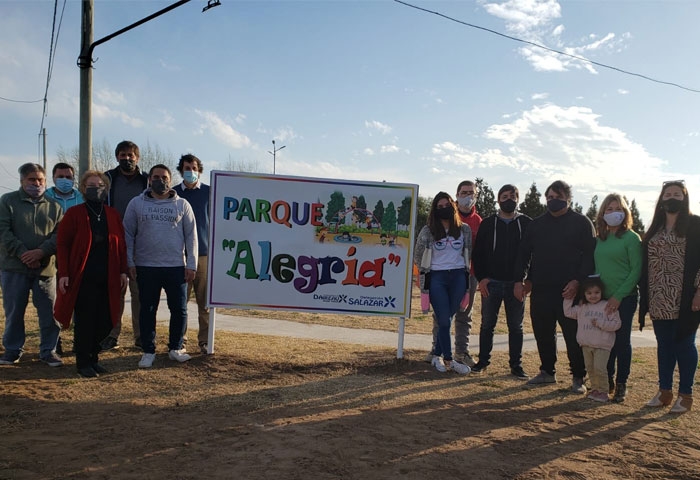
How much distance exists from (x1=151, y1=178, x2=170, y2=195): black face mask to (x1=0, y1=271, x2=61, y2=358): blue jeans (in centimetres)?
154

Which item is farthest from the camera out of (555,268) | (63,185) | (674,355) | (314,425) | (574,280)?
(63,185)

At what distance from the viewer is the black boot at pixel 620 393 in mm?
5113

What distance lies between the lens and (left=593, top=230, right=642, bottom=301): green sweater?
197 inches

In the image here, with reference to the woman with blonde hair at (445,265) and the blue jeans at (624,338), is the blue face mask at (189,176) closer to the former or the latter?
the woman with blonde hair at (445,265)

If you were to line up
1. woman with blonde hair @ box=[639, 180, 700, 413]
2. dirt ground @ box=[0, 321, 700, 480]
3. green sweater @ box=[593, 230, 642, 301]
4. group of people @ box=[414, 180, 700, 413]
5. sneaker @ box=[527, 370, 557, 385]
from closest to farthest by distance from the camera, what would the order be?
dirt ground @ box=[0, 321, 700, 480] → woman with blonde hair @ box=[639, 180, 700, 413] → group of people @ box=[414, 180, 700, 413] → green sweater @ box=[593, 230, 642, 301] → sneaker @ box=[527, 370, 557, 385]

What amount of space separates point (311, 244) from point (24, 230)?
3058 millimetres

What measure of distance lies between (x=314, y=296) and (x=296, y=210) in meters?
1.06

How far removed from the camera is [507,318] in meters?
5.97

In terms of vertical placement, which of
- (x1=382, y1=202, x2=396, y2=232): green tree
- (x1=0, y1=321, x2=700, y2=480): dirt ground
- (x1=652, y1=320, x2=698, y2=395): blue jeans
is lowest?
(x1=0, y1=321, x2=700, y2=480): dirt ground

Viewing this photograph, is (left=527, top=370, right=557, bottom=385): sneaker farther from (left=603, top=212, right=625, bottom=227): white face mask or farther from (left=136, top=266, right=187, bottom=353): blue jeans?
(left=136, top=266, right=187, bottom=353): blue jeans

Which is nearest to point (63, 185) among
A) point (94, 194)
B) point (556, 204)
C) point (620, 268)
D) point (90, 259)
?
point (94, 194)

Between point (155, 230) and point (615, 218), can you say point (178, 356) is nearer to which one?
point (155, 230)

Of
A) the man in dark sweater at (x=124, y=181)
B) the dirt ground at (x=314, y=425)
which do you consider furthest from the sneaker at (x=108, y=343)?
the dirt ground at (x=314, y=425)

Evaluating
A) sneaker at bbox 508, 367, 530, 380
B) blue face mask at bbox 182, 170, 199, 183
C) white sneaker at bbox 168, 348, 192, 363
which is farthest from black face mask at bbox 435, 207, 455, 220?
white sneaker at bbox 168, 348, 192, 363
